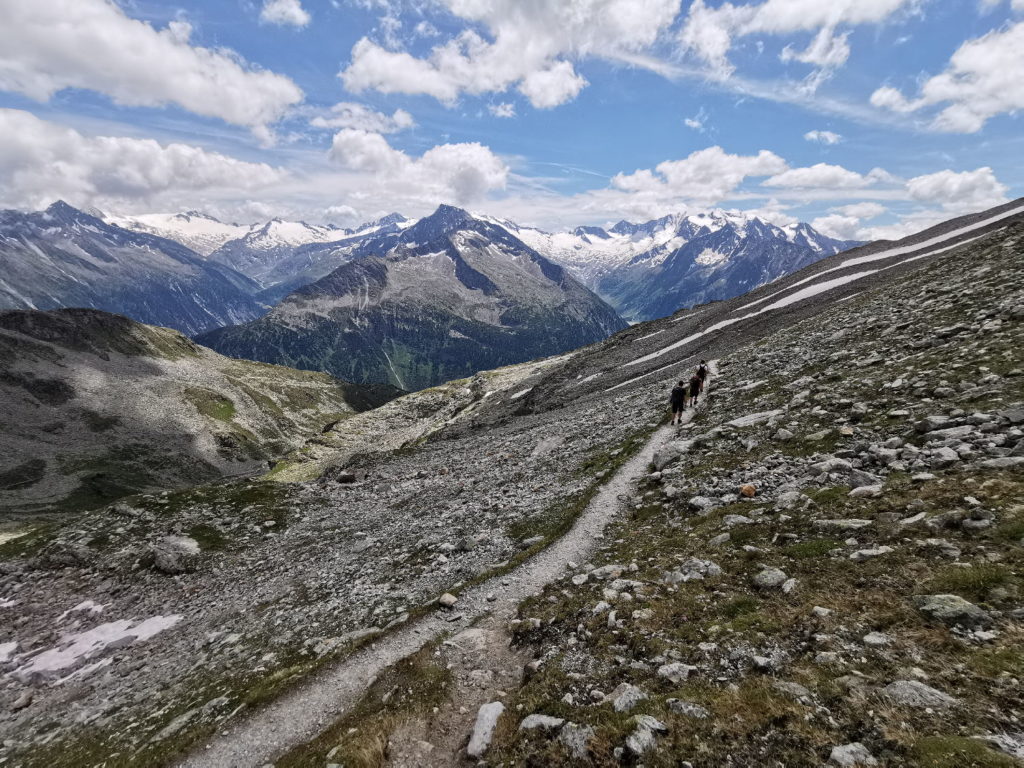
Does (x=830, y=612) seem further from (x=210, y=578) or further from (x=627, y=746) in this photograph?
(x=210, y=578)

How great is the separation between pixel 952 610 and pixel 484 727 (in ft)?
29.5

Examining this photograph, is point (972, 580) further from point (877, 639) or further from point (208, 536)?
point (208, 536)

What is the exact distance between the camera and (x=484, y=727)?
33.7ft

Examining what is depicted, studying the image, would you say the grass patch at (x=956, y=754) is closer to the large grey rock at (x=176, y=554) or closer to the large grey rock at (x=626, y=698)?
the large grey rock at (x=626, y=698)

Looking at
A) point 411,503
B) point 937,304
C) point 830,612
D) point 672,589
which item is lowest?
point 411,503

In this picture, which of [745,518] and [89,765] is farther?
[745,518]

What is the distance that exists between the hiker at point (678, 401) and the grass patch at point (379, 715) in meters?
21.4

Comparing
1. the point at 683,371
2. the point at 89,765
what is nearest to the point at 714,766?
the point at 89,765

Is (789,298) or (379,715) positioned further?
(789,298)

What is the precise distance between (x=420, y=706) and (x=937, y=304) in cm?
3419

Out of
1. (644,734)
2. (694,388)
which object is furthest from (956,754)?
(694,388)

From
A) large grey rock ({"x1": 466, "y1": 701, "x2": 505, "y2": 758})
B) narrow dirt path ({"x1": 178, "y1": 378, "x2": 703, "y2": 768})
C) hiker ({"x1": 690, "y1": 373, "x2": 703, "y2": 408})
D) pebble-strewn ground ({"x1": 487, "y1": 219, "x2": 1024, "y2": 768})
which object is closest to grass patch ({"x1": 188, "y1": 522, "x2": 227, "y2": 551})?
narrow dirt path ({"x1": 178, "y1": 378, "x2": 703, "y2": 768})

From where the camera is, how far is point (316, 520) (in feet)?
106

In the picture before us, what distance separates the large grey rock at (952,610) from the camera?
7.62 meters
